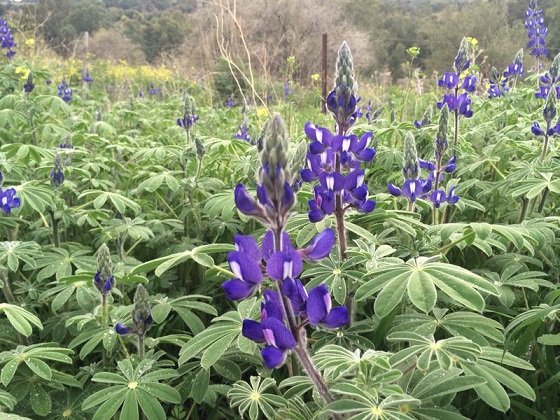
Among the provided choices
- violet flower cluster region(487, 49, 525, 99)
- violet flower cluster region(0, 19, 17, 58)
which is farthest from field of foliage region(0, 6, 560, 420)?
violet flower cluster region(0, 19, 17, 58)

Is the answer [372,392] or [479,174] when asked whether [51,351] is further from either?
[479,174]

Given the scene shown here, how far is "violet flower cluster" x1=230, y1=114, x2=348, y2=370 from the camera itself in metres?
1.09

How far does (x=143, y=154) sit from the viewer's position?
3729 mm

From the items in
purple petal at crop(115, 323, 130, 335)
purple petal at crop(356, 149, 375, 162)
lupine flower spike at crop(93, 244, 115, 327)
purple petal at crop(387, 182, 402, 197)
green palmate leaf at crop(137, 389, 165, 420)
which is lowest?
green palmate leaf at crop(137, 389, 165, 420)

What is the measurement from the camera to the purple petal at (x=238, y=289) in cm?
114

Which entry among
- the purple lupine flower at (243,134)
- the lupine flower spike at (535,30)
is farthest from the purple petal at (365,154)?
the lupine flower spike at (535,30)

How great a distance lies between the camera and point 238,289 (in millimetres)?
1152

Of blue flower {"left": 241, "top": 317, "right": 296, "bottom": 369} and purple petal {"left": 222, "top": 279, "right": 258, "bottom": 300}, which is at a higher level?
purple petal {"left": 222, "top": 279, "right": 258, "bottom": 300}

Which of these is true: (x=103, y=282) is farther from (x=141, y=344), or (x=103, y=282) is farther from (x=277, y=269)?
(x=277, y=269)

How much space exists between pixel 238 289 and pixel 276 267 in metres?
0.11

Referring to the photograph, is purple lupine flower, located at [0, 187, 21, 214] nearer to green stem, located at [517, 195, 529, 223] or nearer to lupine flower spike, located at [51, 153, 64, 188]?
lupine flower spike, located at [51, 153, 64, 188]

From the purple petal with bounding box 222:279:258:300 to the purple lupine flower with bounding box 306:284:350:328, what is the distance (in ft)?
0.43

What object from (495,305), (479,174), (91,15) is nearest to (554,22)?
(479,174)

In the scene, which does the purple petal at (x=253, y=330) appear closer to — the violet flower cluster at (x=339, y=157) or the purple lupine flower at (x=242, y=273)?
the purple lupine flower at (x=242, y=273)
